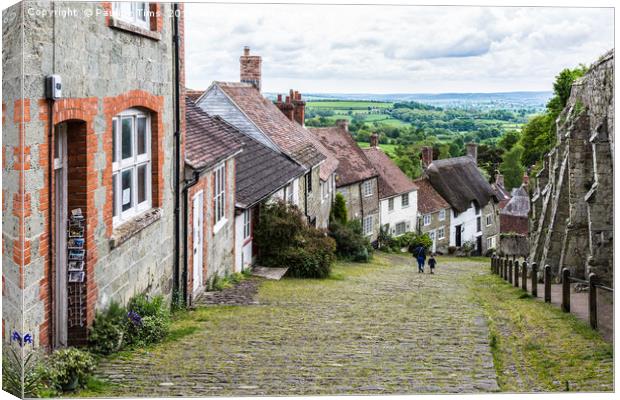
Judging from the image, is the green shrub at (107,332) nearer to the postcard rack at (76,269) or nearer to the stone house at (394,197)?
the postcard rack at (76,269)

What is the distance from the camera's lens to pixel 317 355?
9516 millimetres

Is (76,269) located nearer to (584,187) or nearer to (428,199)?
(584,187)

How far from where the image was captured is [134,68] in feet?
33.4

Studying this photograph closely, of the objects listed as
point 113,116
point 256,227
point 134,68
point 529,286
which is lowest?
point 529,286

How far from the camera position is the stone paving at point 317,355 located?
27.2ft

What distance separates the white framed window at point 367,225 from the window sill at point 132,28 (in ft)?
108

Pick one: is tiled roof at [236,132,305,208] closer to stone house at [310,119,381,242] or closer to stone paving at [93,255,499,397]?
stone paving at [93,255,499,397]

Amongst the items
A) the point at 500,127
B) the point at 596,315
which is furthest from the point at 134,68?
the point at 596,315

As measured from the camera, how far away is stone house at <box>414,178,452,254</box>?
50281 millimetres

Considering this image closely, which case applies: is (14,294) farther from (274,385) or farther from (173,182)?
(173,182)

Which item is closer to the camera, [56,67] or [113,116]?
[56,67]

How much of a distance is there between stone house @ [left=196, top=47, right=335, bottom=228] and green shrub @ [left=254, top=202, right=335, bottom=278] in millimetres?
2572

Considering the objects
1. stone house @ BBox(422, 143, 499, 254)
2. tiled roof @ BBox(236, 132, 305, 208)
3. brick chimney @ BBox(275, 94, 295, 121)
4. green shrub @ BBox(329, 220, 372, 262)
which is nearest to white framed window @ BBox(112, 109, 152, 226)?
tiled roof @ BBox(236, 132, 305, 208)

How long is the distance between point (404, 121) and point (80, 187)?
5.52m
